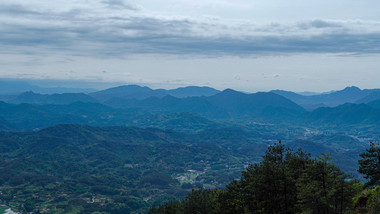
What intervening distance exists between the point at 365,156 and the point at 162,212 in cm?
6171

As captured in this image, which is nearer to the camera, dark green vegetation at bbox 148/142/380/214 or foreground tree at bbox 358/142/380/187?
dark green vegetation at bbox 148/142/380/214

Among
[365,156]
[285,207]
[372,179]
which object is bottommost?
[285,207]

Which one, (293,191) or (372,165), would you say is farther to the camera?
(372,165)

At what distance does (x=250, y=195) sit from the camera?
54.5 m

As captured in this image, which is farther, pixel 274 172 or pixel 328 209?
pixel 274 172

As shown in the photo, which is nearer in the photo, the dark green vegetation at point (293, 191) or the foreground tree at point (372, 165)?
the dark green vegetation at point (293, 191)

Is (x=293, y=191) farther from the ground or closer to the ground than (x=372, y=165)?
closer to the ground

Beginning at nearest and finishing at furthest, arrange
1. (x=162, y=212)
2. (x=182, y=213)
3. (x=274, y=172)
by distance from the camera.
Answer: (x=274, y=172)
(x=182, y=213)
(x=162, y=212)

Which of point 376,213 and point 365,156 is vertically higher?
Result: point 365,156

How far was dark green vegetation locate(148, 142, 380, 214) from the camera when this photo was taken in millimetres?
41969

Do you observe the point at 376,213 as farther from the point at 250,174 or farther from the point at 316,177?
the point at 250,174

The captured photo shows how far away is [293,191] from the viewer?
167 ft

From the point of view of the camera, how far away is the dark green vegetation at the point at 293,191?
4197 centimetres

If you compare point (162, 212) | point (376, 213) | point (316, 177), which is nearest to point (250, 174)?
point (316, 177)
